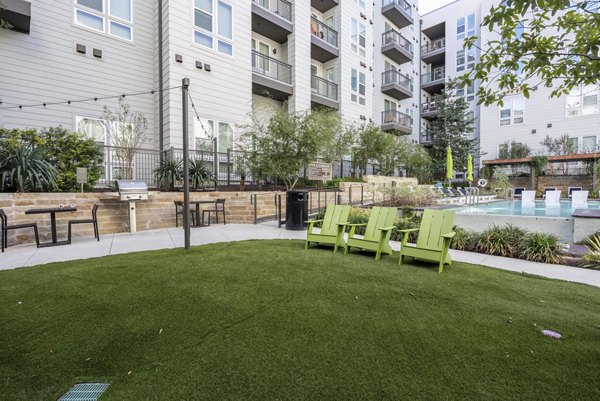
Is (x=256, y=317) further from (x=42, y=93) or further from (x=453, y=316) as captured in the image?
(x=42, y=93)

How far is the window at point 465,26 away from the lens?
27719 millimetres

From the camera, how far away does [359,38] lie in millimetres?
21000

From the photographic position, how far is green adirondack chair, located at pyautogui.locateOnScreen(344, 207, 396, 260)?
226 inches

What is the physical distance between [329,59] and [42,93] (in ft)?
49.5

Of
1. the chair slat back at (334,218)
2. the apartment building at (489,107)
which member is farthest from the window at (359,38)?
the chair slat back at (334,218)

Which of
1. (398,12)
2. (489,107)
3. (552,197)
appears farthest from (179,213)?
(489,107)

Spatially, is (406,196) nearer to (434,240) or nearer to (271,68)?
(434,240)

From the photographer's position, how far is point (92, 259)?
5.65m

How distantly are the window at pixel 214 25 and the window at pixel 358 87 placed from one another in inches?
363

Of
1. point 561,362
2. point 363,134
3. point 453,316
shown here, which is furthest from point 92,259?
point 363,134

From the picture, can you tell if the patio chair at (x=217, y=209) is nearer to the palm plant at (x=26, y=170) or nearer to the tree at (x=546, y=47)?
the palm plant at (x=26, y=170)

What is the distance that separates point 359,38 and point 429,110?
1245 cm

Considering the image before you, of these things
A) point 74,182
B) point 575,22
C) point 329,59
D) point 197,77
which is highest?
point 329,59

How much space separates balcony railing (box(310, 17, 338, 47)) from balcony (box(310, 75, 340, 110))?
8.67 ft
